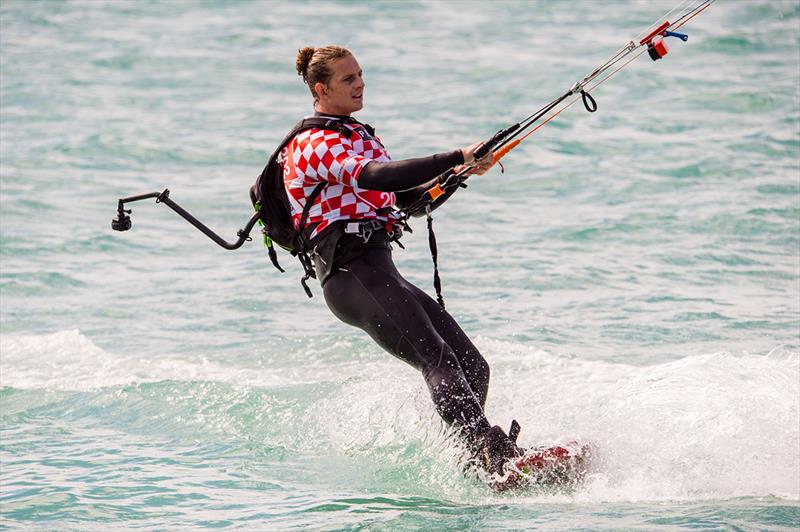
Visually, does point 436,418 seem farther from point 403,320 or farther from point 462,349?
point 403,320

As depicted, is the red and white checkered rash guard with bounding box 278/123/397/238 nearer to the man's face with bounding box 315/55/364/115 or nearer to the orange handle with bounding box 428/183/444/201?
the man's face with bounding box 315/55/364/115

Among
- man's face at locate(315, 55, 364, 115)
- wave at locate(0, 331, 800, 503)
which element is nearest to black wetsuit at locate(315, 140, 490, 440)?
wave at locate(0, 331, 800, 503)

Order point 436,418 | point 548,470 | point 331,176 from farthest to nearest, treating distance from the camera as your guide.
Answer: point 436,418 → point 548,470 → point 331,176

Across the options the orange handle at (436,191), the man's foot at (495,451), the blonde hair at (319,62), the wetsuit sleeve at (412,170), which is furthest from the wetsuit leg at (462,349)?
the blonde hair at (319,62)

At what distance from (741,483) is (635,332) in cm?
353

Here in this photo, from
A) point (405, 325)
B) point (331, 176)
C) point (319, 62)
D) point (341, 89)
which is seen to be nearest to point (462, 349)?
point (405, 325)

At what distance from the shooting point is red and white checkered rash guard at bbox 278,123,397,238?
5531 mm

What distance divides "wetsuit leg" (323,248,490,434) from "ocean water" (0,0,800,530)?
366 mm

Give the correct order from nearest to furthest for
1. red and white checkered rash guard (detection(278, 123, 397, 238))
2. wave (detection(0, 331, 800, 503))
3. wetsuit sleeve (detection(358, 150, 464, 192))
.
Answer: wetsuit sleeve (detection(358, 150, 464, 192)) → red and white checkered rash guard (detection(278, 123, 397, 238)) → wave (detection(0, 331, 800, 503))

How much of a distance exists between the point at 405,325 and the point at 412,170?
0.87 metres

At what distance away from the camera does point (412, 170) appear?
5.21 metres

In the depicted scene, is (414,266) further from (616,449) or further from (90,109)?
(90,109)

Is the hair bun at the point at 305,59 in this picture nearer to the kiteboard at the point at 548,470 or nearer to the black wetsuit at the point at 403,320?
the black wetsuit at the point at 403,320

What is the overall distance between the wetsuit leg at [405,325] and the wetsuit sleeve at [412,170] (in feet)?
2.19
